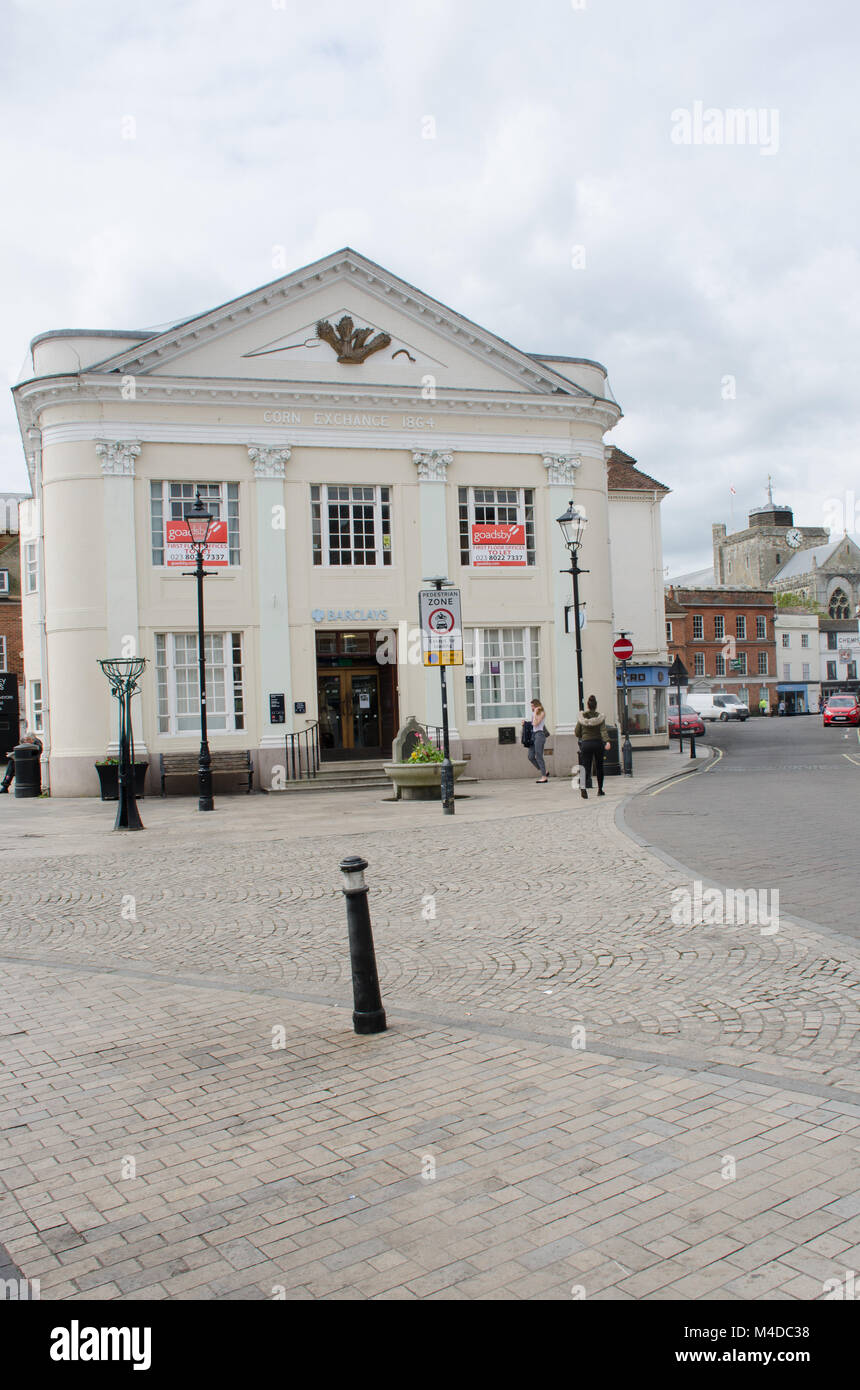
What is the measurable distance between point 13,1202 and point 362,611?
2241 cm

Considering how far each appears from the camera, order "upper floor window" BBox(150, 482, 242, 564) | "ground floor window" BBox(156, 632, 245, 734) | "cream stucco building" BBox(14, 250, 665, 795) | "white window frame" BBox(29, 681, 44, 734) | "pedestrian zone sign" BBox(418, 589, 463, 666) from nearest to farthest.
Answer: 1. "pedestrian zone sign" BBox(418, 589, 463, 666)
2. "cream stucco building" BBox(14, 250, 665, 795)
3. "ground floor window" BBox(156, 632, 245, 734)
4. "upper floor window" BBox(150, 482, 242, 564)
5. "white window frame" BBox(29, 681, 44, 734)

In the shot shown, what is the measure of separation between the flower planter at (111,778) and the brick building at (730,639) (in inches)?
2431

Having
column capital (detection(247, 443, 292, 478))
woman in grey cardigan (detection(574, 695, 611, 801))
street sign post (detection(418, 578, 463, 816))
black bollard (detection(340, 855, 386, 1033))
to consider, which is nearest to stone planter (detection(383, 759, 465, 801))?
street sign post (detection(418, 578, 463, 816))

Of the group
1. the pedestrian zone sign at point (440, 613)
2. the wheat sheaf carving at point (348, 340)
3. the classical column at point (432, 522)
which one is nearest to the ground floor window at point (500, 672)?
the classical column at point (432, 522)

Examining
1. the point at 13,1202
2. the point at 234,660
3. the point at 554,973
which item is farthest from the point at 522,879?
the point at 234,660

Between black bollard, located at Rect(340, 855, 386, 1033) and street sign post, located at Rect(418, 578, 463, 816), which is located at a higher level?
street sign post, located at Rect(418, 578, 463, 816)

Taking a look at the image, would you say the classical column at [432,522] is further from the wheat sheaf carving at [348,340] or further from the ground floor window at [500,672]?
the wheat sheaf carving at [348,340]

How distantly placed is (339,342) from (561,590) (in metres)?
8.27

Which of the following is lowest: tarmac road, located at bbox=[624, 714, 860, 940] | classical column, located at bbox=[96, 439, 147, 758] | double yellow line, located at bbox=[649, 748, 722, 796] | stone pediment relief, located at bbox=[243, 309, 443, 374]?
double yellow line, located at bbox=[649, 748, 722, 796]

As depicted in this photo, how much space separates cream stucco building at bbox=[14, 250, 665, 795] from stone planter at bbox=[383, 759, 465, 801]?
5.43m

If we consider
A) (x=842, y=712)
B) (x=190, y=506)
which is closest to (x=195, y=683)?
(x=190, y=506)

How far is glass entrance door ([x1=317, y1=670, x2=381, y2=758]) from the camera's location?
85.3ft

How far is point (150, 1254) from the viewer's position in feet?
11.4

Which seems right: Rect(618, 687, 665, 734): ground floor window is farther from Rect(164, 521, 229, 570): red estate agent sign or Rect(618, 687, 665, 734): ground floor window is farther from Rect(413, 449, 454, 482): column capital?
Rect(164, 521, 229, 570): red estate agent sign
